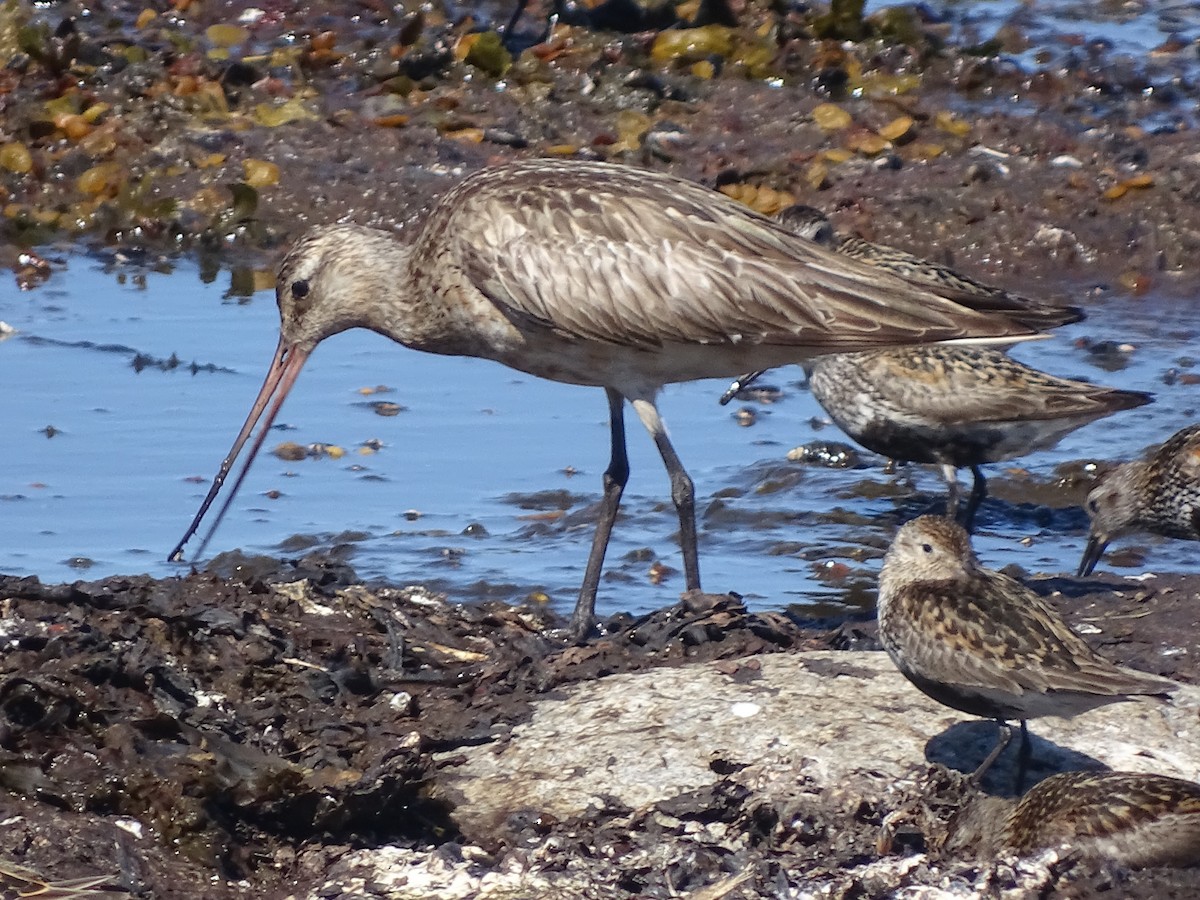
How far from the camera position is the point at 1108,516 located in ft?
25.5

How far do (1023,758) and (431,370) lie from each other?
16.2 ft

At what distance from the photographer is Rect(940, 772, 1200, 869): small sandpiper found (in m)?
4.81

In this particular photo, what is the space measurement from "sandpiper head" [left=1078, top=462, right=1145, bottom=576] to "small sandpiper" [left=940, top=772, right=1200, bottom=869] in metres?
2.79

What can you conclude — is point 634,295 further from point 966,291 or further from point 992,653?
point 992,653

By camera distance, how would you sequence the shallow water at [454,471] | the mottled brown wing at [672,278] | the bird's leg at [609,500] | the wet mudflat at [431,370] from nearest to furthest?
the wet mudflat at [431,370], the mottled brown wing at [672,278], the bird's leg at [609,500], the shallow water at [454,471]

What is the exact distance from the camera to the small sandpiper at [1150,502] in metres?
7.73

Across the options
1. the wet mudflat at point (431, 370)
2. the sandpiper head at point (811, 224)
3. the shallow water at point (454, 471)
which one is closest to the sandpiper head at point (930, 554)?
the wet mudflat at point (431, 370)

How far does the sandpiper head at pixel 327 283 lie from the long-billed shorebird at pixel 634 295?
0.44ft

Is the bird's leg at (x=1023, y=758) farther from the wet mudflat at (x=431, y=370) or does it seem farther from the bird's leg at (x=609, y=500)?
the bird's leg at (x=609, y=500)

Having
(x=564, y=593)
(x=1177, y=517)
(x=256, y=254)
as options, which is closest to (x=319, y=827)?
(x=564, y=593)

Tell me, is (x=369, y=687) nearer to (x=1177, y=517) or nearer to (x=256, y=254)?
(x=1177, y=517)

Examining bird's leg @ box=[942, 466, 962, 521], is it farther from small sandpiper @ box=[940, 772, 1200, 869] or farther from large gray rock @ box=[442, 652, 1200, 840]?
small sandpiper @ box=[940, 772, 1200, 869]

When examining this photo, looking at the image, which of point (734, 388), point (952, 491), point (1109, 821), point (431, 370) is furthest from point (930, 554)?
point (431, 370)

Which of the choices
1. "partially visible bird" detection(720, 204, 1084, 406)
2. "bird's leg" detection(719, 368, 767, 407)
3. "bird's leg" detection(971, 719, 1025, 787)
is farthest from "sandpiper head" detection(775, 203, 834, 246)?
"bird's leg" detection(971, 719, 1025, 787)
